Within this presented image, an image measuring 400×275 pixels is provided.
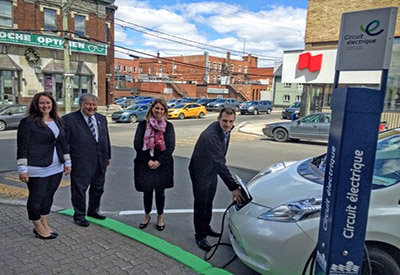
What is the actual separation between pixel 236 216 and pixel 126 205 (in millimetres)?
2535

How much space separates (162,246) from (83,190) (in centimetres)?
124

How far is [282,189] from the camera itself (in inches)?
115

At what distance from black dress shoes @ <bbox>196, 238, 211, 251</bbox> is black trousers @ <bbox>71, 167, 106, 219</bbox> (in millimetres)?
1504

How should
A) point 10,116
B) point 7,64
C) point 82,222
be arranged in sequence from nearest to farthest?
1. point 82,222
2. point 10,116
3. point 7,64

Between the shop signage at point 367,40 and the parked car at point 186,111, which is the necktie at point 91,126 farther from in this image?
the parked car at point 186,111

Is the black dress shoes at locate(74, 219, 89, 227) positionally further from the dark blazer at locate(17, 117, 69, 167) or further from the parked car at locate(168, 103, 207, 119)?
the parked car at locate(168, 103, 207, 119)

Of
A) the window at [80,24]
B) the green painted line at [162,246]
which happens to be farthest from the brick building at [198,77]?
the green painted line at [162,246]

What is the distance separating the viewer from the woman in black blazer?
3193mm

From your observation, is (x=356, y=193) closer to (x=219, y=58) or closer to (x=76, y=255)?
(x=76, y=255)

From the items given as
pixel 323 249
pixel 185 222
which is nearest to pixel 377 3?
A: pixel 185 222

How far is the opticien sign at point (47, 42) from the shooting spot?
69.6ft

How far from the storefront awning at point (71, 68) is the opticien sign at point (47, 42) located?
43.8 inches

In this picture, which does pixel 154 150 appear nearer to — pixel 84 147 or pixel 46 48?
pixel 84 147

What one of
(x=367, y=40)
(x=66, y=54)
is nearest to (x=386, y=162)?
(x=367, y=40)
